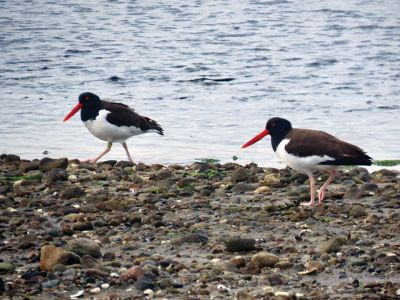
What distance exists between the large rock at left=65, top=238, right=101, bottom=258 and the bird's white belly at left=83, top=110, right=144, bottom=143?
481cm

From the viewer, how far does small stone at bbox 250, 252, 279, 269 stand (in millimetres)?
6840

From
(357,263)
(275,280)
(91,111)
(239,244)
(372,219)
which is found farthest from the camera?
(91,111)

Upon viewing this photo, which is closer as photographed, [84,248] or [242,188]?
[84,248]

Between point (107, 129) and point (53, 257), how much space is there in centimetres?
519

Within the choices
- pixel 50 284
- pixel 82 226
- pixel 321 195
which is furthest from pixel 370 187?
pixel 50 284

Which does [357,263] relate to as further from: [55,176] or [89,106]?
[89,106]

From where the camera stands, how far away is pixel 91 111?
12102mm

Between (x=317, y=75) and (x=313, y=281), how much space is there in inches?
517

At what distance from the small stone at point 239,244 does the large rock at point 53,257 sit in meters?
1.12

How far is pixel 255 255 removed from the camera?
691 centimetres

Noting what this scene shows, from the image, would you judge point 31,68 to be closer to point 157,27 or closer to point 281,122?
point 157,27

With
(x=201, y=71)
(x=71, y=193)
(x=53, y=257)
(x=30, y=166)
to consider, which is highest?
(x=53, y=257)

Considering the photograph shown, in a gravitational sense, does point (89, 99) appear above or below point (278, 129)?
below

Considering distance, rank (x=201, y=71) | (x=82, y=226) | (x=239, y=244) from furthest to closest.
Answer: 1. (x=201, y=71)
2. (x=82, y=226)
3. (x=239, y=244)
